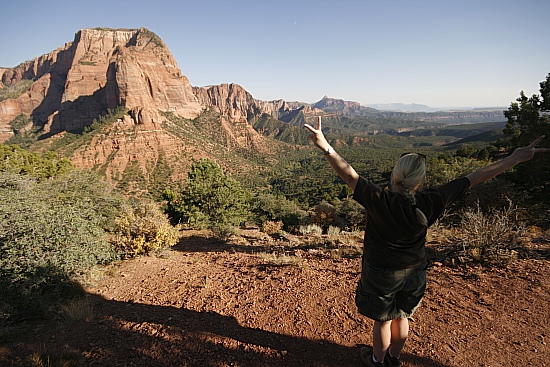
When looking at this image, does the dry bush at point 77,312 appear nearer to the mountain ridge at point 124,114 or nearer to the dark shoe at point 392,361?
the dark shoe at point 392,361

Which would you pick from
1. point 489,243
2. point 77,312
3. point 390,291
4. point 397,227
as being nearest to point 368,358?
point 390,291

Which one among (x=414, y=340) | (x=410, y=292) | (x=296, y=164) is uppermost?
(x=410, y=292)

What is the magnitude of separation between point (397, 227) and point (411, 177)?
0.34 meters

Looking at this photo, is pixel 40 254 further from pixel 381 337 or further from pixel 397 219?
pixel 397 219

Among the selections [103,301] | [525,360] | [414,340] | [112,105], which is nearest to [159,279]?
[103,301]

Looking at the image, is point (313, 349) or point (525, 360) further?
point (313, 349)

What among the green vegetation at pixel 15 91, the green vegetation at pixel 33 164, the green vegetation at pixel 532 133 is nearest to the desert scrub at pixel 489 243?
the green vegetation at pixel 532 133

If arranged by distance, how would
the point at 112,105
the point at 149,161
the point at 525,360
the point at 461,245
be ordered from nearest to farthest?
1. the point at 525,360
2. the point at 461,245
3. the point at 149,161
4. the point at 112,105

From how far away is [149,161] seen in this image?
58000 millimetres

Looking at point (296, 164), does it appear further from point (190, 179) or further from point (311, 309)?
point (311, 309)

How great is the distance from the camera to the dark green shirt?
5.26 ft

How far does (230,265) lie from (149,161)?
5986 cm

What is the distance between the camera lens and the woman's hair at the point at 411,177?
63.6 inches

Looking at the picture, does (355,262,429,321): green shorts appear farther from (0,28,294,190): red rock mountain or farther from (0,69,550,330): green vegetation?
(0,28,294,190): red rock mountain
